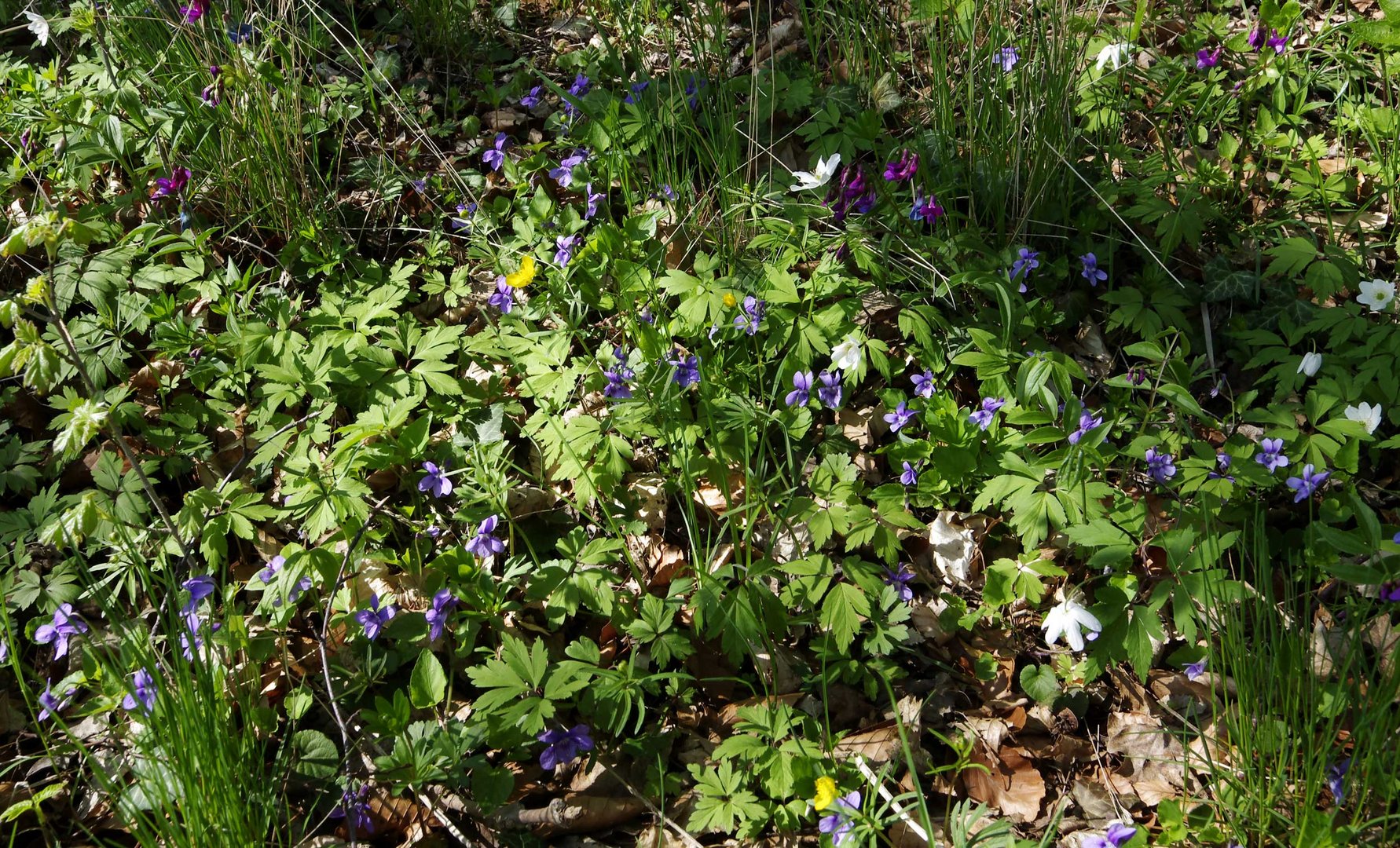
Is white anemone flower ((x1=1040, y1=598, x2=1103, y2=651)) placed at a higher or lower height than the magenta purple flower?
lower

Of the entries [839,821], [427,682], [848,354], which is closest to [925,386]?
[848,354]

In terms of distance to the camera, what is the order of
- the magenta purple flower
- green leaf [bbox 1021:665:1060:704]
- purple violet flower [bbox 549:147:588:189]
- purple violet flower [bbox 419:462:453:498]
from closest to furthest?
green leaf [bbox 1021:665:1060:704]
the magenta purple flower
purple violet flower [bbox 419:462:453:498]
purple violet flower [bbox 549:147:588:189]

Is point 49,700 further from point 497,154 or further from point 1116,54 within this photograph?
point 1116,54

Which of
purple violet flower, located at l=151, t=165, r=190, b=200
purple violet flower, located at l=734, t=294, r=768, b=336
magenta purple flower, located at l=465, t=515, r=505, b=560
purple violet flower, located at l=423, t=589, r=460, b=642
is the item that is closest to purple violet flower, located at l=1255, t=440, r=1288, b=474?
purple violet flower, located at l=734, t=294, r=768, b=336

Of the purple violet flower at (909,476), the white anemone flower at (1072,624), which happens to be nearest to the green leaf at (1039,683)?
the white anemone flower at (1072,624)

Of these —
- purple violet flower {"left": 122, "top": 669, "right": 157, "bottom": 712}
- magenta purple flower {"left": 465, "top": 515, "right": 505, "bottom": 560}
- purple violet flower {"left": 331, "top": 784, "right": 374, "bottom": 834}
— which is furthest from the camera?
magenta purple flower {"left": 465, "top": 515, "right": 505, "bottom": 560}

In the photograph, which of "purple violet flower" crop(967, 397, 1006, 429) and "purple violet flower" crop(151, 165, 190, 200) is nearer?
"purple violet flower" crop(967, 397, 1006, 429)

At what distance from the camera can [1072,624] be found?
1866 millimetres

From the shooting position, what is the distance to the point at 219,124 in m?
2.76

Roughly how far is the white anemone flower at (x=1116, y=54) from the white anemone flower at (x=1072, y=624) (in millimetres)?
1718

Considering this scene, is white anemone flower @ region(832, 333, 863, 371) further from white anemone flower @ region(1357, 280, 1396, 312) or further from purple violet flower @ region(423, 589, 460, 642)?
white anemone flower @ region(1357, 280, 1396, 312)

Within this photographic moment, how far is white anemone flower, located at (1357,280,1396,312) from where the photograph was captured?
2342 millimetres

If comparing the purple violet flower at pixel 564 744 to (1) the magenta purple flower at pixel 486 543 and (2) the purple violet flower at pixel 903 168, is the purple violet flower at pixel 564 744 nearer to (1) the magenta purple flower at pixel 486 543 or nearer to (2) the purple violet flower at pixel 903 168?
(1) the magenta purple flower at pixel 486 543

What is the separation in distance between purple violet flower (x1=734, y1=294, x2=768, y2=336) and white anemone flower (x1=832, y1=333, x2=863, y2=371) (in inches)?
8.6
